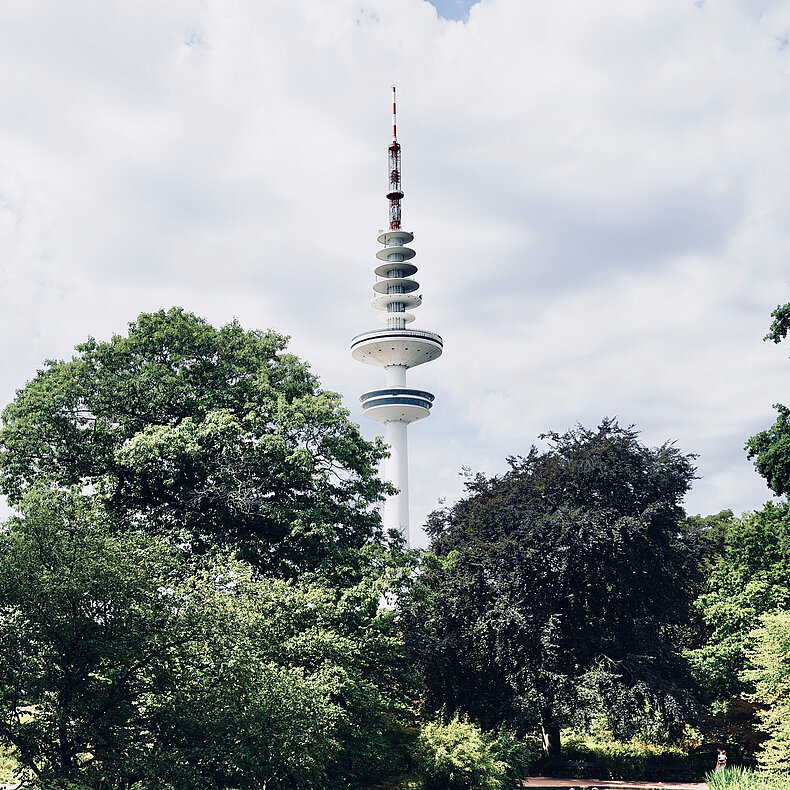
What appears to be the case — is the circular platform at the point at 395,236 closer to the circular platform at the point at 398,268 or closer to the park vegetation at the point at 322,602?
the circular platform at the point at 398,268

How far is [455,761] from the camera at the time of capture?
821 inches

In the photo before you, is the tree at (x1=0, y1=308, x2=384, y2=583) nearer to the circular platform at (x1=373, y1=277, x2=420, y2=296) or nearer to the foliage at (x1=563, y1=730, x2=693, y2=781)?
the foliage at (x1=563, y1=730, x2=693, y2=781)

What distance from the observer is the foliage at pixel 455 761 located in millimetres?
21094

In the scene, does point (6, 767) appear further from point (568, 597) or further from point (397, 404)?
point (397, 404)

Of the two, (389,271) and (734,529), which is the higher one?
(389,271)

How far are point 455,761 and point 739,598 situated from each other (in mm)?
18060

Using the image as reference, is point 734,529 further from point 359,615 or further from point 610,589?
point 359,615

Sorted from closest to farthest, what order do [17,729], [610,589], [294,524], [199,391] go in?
[17,729]
[294,524]
[199,391]
[610,589]

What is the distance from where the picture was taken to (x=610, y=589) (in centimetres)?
3194

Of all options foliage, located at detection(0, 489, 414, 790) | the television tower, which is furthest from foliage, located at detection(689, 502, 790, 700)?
the television tower

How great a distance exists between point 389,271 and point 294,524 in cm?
7509

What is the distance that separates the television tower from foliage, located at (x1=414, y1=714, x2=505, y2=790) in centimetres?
6656

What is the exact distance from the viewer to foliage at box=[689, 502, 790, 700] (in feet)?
107

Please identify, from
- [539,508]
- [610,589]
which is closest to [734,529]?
[610,589]
